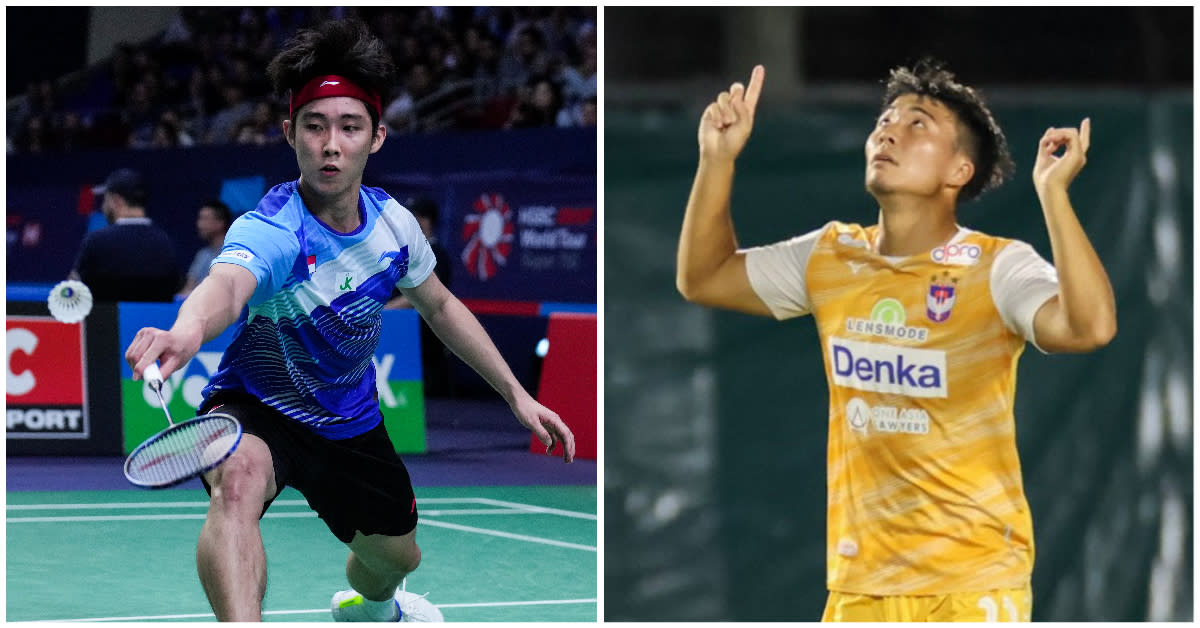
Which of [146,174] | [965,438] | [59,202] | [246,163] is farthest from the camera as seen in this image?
[59,202]

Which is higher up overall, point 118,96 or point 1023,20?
point 118,96

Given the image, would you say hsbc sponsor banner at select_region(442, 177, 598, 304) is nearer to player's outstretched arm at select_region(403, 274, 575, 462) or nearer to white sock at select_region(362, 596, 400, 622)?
white sock at select_region(362, 596, 400, 622)

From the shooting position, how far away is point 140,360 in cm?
308

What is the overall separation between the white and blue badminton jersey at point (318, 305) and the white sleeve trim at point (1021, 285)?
5.26 ft

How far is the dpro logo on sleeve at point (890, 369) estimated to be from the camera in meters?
3.56

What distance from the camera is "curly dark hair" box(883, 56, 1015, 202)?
12.0ft

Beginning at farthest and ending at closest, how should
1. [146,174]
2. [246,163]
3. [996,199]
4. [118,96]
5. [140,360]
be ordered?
[118,96]
[146,174]
[246,163]
[996,199]
[140,360]

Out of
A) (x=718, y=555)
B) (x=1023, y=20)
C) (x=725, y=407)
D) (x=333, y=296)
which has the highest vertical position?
(x=1023, y=20)

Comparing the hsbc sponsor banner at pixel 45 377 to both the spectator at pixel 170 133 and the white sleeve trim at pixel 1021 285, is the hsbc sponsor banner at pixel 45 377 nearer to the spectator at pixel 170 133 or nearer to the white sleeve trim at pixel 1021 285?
the spectator at pixel 170 133

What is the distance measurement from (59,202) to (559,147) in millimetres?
7113

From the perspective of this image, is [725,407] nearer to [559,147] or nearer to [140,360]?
[140,360]

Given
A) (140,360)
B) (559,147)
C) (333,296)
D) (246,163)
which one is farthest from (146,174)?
(140,360)

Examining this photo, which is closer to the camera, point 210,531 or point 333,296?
point 210,531

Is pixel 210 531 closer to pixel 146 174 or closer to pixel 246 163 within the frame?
pixel 246 163
